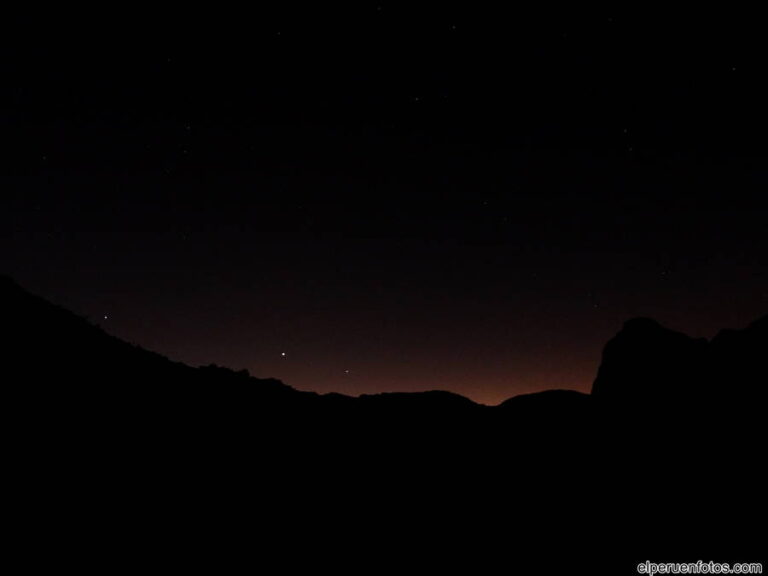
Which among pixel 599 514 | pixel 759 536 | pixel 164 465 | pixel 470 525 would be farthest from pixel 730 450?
pixel 164 465

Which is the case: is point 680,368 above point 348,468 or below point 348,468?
above

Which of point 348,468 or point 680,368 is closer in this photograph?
point 348,468

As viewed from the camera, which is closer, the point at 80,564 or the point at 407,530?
the point at 80,564

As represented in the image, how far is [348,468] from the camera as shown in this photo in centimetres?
2344

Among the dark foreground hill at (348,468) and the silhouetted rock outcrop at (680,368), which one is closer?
the dark foreground hill at (348,468)

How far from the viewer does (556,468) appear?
27484 millimetres

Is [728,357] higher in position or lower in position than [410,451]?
higher

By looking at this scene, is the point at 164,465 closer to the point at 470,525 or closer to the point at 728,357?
the point at 470,525

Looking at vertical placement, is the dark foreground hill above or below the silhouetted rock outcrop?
below

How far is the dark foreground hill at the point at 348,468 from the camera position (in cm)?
1502

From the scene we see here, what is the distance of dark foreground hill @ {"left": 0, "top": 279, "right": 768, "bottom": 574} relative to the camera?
49.3 feet

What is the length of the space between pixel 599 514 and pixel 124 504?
20.6 metres

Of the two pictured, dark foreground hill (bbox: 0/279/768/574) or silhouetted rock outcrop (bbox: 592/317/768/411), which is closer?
Result: dark foreground hill (bbox: 0/279/768/574)

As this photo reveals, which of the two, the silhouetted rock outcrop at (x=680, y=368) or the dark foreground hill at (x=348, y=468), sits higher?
the silhouetted rock outcrop at (x=680, y=368)
